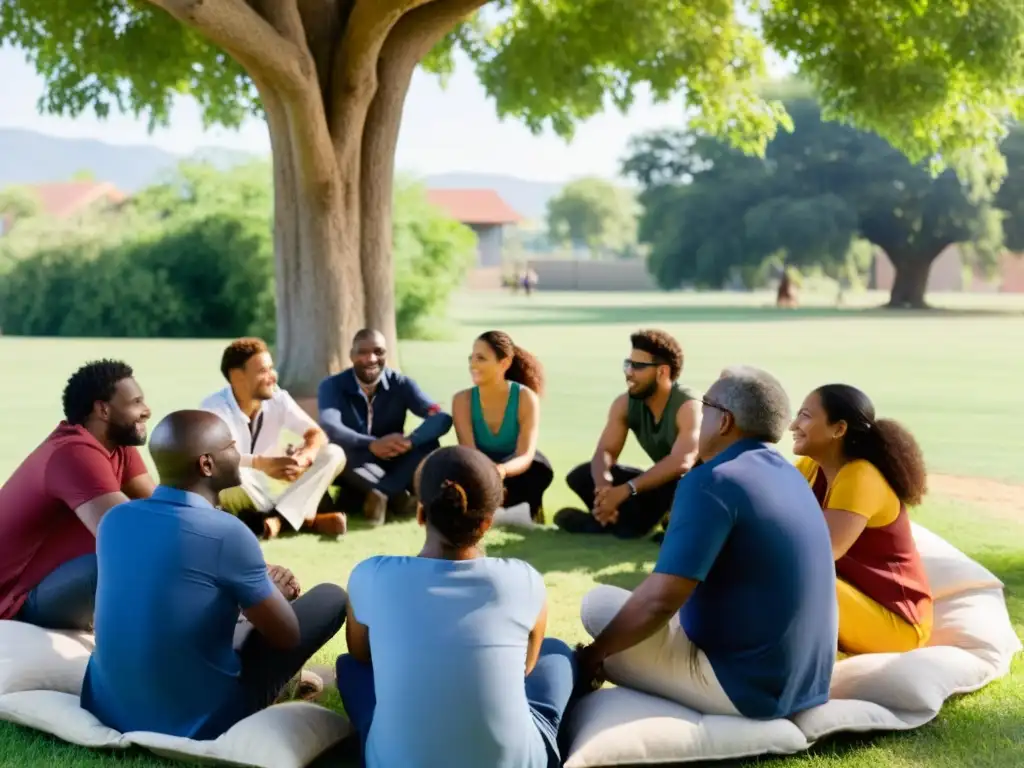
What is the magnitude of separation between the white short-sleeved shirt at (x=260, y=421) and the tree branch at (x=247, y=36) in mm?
3583

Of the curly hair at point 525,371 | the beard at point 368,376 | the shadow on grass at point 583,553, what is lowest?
the shadow on grass at point 583,553

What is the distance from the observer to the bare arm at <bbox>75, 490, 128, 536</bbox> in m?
4.32

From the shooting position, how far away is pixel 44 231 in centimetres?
3152

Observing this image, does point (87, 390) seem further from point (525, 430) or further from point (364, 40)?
point (364, 40)

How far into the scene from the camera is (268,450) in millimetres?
7344

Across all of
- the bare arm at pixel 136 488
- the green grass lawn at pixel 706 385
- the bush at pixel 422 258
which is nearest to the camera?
the green grass lawn at pixel 706 385

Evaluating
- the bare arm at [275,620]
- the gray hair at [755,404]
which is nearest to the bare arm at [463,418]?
the bare arm at [275,620]

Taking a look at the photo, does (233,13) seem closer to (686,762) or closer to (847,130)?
(686,762)

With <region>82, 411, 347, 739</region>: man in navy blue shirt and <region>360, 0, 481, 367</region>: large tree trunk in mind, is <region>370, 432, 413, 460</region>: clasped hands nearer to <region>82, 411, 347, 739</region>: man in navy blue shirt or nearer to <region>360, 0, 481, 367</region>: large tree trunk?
<region>360, 0, 481, 367</region>: large tree trunk

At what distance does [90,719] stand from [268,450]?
3562 millimetres

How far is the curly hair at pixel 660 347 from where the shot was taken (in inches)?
275

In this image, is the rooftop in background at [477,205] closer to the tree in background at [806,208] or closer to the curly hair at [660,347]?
the tree in background at [806,208]

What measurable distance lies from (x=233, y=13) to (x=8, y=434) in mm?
5382

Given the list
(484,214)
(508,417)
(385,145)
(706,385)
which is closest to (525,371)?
(508,417)
